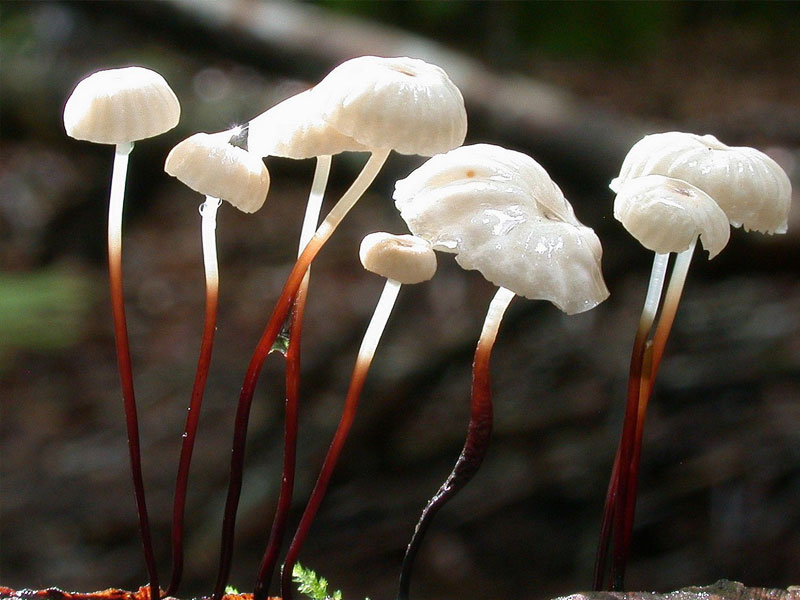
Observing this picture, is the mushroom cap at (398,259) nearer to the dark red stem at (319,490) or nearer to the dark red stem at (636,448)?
the dark red stem at (319,490)

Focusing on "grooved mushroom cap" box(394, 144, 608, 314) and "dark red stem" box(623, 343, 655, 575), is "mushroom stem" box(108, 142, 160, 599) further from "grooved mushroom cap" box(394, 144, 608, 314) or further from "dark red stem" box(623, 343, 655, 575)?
"dark red stem" box(623, 343, 655, 575)

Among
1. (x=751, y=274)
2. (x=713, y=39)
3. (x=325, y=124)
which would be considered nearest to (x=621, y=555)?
(x=325, y=124)

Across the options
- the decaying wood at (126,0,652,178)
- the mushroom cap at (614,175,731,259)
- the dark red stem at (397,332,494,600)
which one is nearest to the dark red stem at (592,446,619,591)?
the dark red stem at (397,332,494,600)

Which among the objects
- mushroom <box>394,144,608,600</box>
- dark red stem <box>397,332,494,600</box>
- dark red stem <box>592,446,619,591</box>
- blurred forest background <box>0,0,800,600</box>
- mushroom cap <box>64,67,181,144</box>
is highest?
blurred forest background <box>0,0,800,600</box>

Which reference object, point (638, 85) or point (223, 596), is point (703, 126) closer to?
point (638, 85)

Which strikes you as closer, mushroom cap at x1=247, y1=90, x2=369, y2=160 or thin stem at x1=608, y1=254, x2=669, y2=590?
mushroom cap at x1=247, y1=90, x2=369, y2=160

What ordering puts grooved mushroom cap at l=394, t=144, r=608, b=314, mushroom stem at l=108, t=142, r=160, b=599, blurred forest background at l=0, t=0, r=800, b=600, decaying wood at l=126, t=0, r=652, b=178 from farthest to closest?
decaying wood at l=126, t=0, r=652, b=178 → blurred forest background at l=0, t=0, r=800, b=600 → mushroom stem at l=108, t=142, r=160, b=599 → grooved mushroom cap at l=394, t=144, r=608, b=314

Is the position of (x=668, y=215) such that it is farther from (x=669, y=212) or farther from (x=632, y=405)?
(x=632, y=405)
